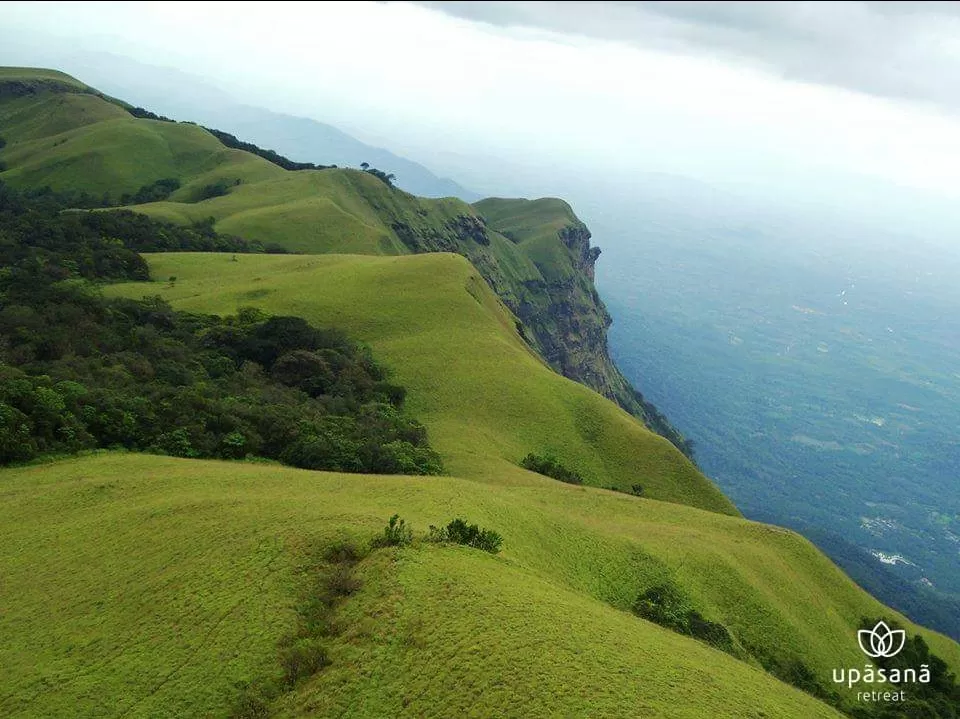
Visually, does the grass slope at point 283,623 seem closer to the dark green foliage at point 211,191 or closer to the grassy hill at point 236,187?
the grassy hill at point 236,187

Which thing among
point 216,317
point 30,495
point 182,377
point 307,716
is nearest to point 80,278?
point 216,317

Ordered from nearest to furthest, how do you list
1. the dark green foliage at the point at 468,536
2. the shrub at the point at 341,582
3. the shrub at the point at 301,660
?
the shrub at the point at 301,660, the shrub at the point at 341,582, the dark green foliage at the point at 468,536

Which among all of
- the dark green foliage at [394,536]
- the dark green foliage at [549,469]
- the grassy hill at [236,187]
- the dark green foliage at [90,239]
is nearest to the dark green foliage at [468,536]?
the dark green foliage at [394,536]

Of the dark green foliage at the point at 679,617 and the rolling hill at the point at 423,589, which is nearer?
the rolling hill at the point at 423,589

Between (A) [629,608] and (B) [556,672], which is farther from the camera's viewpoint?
(A) [629,608]

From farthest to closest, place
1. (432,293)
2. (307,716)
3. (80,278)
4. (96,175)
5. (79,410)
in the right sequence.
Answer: (96,175) < (432,293) < (80,278) < (79,410) < (307,716)

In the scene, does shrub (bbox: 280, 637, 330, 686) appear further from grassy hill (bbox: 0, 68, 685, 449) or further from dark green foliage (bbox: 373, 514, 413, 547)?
grassy hill (bbox: 0, 68, 685, 449)

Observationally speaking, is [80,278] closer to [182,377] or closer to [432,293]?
[182,377]
